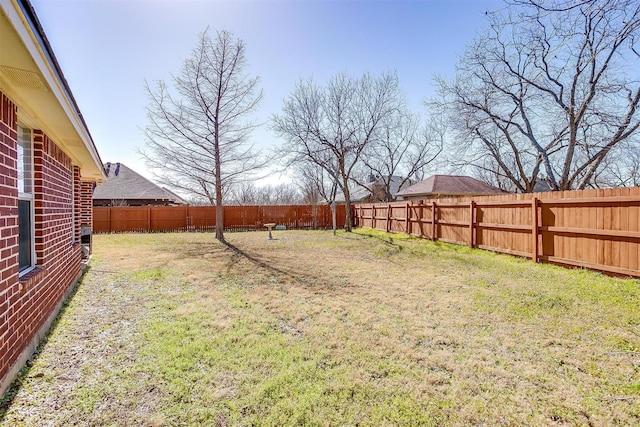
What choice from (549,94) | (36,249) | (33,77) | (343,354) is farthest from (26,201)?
(549,94)

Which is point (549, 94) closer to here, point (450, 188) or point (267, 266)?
point (450, 188)

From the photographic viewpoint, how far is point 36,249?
3383mm

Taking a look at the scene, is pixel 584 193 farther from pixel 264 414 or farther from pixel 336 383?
pixel 264 414

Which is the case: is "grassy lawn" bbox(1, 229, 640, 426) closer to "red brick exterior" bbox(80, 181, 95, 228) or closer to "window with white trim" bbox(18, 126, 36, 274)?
"window with white trim" bbox(18, 126, 36, 274)

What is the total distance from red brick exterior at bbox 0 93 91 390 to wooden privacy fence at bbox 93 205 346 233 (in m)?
13.7

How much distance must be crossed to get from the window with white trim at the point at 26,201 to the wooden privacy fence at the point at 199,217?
1576cm

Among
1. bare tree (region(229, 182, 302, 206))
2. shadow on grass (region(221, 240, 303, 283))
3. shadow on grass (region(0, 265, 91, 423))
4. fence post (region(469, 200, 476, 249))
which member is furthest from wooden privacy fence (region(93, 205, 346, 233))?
bare tree (region(229, 182, 302, 206))

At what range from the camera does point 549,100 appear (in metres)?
12.4

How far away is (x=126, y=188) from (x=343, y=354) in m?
21.8

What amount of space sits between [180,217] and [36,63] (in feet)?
58.3

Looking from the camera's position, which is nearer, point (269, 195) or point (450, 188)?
point (450, 188)

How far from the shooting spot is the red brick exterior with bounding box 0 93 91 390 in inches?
91.0

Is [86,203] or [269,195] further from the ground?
[269,195]

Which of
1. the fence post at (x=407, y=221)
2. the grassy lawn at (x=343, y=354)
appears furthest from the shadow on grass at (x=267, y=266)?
the fence post at (x=407, y=221)
